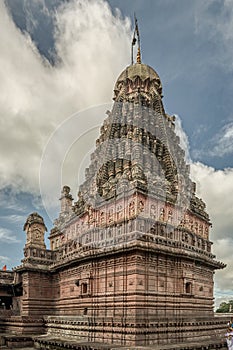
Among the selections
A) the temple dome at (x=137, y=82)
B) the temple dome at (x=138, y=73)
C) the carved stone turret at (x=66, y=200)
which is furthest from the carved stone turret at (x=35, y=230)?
the temple dome at (x=138, y=73)

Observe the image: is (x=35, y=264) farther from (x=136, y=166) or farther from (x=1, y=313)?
(x=136, y=166)

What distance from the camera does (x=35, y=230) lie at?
29.2m

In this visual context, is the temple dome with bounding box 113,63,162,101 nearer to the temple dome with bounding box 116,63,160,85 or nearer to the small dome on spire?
the temple dome with bounding box 116,63,160,85

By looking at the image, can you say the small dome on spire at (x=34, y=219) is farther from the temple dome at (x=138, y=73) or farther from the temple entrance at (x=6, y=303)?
the temple dome at (x=138, y=73)

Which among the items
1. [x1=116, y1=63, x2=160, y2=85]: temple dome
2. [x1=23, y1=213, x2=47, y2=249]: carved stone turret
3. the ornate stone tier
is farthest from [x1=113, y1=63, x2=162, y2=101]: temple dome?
the ornate stone tier

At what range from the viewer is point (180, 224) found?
24.4 meters

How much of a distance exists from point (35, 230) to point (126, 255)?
1092 cm

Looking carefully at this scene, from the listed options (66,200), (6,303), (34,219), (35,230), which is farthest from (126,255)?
(6,303)

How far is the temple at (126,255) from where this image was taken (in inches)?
790

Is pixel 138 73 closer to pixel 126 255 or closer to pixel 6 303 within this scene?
pixel 126 255

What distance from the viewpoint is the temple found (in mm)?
20062

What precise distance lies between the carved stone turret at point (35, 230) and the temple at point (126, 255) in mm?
77

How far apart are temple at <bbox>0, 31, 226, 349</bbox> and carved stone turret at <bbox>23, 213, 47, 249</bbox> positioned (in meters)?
0.08

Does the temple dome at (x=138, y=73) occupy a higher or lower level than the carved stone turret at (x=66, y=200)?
higher
